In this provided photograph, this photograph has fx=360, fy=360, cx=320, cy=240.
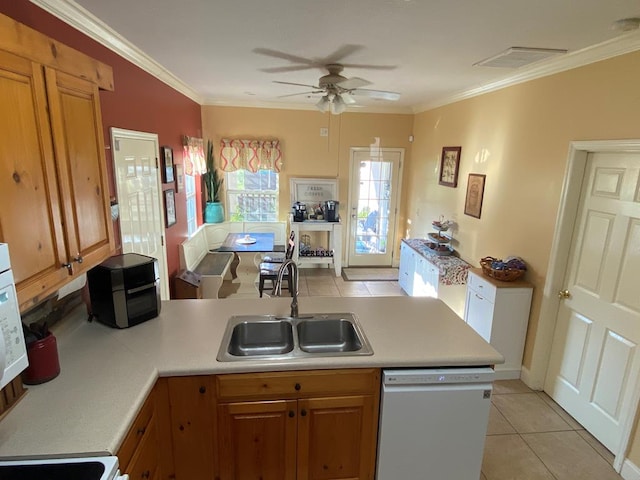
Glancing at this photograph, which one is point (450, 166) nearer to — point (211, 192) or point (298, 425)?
point (211, 192)

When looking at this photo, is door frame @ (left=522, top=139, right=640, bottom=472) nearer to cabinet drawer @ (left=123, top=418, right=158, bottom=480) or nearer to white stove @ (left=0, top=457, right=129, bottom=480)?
cabinet drawer @ (left=123, top=418, right=158, bottom=480)

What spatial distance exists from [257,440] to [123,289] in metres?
1.01

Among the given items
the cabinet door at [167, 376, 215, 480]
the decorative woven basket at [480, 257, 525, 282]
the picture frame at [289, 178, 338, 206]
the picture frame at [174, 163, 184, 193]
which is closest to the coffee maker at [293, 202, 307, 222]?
the picture frame at [289, 178, 338, 206]

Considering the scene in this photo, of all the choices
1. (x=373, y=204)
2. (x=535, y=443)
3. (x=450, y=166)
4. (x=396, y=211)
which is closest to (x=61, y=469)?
(x=535, y=443)

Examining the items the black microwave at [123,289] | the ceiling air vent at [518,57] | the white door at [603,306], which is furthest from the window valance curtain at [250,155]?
the white door at [603,306]

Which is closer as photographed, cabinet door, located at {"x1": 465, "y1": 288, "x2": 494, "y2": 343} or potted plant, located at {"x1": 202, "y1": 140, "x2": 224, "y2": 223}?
cabinet door, located at {"x1": 465, "y1": 288, "x2": 494, "y2": 343}

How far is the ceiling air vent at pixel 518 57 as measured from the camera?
2.42m

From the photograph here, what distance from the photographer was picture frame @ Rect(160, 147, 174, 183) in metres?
3.49

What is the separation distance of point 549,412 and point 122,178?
3606 mm

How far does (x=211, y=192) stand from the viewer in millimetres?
5504

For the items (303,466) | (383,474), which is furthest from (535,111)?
(303,466)

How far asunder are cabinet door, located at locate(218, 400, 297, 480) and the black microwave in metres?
0.69

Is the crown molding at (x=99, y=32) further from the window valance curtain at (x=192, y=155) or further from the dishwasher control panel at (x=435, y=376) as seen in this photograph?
the dishwasher control panel at (x=435, y=376)

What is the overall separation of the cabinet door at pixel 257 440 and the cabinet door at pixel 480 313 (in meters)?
2.02
